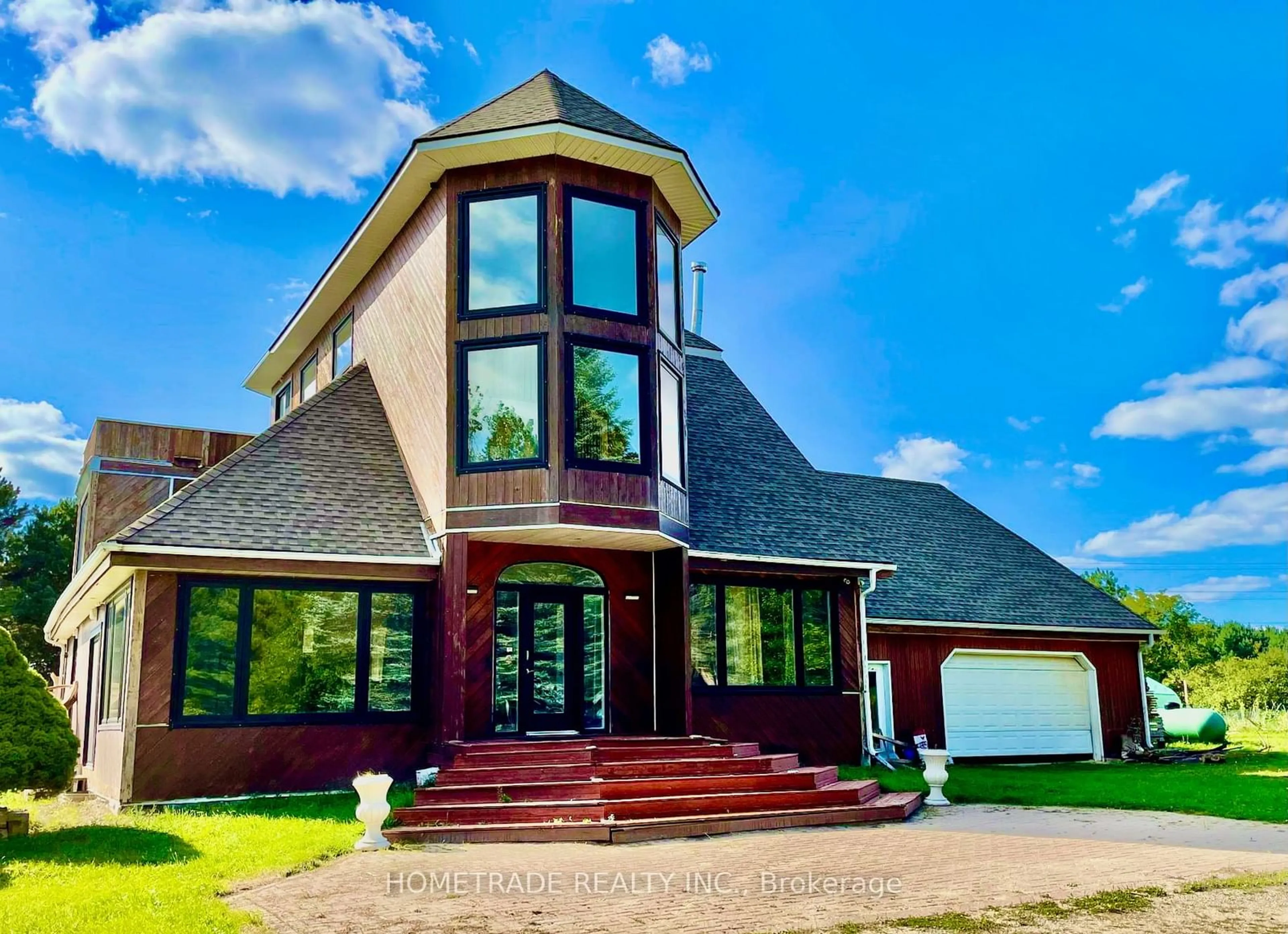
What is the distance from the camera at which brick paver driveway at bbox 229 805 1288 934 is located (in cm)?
→ 632

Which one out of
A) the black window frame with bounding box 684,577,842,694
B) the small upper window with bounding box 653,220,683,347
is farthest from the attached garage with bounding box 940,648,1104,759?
the small upper window with bounding box 653,220,683,347

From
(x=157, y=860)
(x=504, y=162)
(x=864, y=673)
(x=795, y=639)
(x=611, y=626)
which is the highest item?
(x=504, y=162)

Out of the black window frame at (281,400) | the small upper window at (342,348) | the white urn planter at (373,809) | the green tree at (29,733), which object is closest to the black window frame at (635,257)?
the small upper window at (342,348)

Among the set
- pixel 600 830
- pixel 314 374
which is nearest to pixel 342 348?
pixel 314 374

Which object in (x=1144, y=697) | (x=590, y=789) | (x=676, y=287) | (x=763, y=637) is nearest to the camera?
(x=590, y=789)

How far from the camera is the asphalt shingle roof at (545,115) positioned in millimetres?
13695

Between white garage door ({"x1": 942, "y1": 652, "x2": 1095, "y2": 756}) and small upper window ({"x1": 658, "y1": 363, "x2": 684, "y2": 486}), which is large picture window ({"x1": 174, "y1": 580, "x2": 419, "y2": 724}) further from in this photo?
white garage door ({"x1": 942, "y1": 652, "x2": 1095, "y2": 756})

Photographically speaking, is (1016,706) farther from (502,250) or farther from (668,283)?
(502,250)

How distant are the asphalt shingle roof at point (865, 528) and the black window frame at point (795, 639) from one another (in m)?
0.55

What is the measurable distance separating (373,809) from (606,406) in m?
6.34

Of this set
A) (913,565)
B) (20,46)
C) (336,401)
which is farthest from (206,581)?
(913,565)

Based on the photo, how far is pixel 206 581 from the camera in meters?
12.6

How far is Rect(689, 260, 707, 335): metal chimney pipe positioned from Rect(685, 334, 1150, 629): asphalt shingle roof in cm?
302

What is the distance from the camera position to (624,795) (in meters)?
10.7
